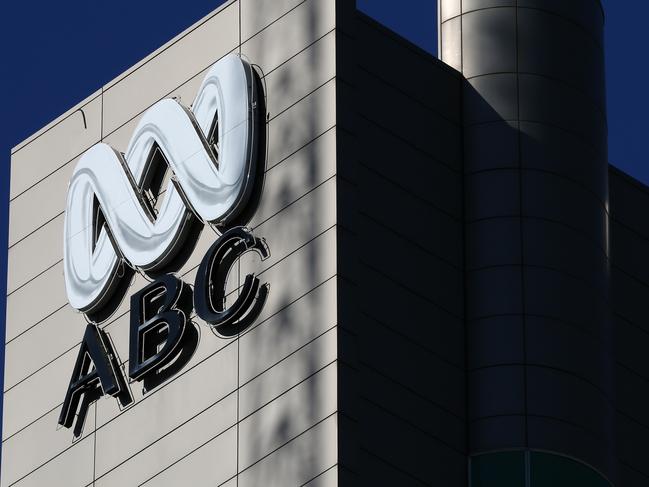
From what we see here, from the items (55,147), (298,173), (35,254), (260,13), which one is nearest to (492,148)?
(298,173)

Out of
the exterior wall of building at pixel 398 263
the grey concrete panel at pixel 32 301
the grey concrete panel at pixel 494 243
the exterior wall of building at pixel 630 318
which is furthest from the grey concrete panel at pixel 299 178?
the exterior wall of building at pixel 630 318

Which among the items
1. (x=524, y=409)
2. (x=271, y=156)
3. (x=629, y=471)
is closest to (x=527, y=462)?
(x=524, y=409)

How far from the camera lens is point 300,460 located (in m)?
58.5

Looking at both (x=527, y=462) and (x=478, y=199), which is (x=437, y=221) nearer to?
(x=478, y=199)

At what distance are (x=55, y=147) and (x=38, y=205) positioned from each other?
1585 mm

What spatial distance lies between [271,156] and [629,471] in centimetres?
1158

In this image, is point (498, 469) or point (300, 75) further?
point (300, 75)

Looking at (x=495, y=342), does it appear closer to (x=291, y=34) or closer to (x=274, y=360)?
(x=274, y=360)

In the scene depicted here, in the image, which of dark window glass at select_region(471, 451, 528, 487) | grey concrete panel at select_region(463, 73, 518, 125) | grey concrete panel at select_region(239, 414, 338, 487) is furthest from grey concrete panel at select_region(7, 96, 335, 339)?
dark window glass at select_region(471, 451, 528, 487)

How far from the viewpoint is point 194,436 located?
62.0m

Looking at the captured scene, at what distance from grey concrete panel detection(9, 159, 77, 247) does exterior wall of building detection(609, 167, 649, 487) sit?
14076 millimetres

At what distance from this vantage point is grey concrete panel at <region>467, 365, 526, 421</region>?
61344mm

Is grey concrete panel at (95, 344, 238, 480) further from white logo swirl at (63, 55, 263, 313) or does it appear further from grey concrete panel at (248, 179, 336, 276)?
white logo swirl at (63, 55, 263, 313)

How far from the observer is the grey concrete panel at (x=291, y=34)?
62625mm
